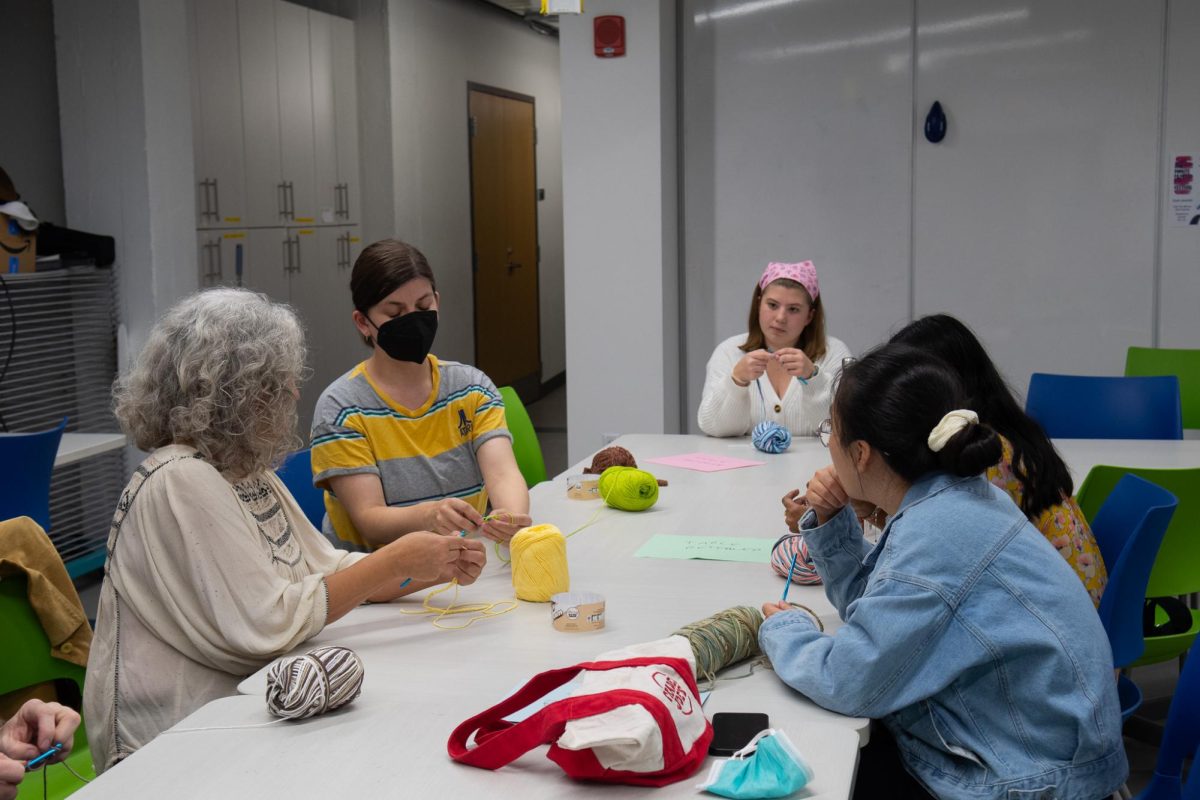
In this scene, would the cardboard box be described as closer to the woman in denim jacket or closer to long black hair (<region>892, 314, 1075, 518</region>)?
long black hair (<region>892, 314, 1075, 518</region>)

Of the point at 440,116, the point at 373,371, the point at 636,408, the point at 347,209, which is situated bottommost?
the point at 636,408

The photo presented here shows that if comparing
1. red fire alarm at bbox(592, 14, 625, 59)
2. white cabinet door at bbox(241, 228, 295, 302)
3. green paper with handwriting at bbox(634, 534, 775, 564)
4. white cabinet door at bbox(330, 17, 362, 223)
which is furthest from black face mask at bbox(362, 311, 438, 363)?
white cabinet door at bbox(330, 17, 362, 223)

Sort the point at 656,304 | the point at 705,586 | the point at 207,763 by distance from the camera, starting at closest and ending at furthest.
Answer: the point at 207,763 → the point at 705,586 → the point at 656,304

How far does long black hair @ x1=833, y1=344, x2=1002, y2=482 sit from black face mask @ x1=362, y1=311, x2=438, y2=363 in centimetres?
132

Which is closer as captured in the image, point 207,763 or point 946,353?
A: point 207,763

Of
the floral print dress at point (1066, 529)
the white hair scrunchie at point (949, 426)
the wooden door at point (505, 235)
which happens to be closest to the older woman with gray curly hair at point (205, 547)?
the white hair scrunchie at point (949, 426)

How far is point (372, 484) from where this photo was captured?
287 centimetres

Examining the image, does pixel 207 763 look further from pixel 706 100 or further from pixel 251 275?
pixel 251 275

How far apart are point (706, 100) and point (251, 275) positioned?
2617mm

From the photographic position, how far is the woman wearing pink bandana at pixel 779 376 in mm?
3945

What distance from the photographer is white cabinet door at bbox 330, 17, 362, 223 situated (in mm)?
7375

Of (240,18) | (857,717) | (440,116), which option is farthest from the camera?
(440,116)

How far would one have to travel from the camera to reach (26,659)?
7.02ft

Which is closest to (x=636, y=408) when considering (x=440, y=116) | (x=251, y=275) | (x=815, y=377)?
(x=815, y=377)
